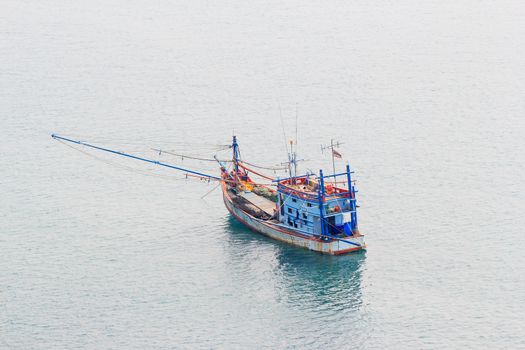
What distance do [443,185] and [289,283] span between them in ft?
100

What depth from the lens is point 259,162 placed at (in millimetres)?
137625

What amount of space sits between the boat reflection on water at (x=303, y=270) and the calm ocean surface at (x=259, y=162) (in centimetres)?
26

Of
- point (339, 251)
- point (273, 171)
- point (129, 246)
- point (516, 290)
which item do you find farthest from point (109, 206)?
point (516, 290)

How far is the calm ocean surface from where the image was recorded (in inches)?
3846

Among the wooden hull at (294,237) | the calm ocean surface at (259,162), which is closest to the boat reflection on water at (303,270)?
the calm ocean surface at (259,162)

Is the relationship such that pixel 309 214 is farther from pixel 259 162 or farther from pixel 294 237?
pixel 259 162

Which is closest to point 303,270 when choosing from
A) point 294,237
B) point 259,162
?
point 294,237

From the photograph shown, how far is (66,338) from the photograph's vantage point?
314ft

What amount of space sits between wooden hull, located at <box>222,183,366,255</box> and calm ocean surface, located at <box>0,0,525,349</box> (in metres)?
1.02

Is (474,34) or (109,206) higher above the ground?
(474,34)

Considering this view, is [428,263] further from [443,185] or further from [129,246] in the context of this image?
[129,246]

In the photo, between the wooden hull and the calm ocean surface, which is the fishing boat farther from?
the calm ocean surface

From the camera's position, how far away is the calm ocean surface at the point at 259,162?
97.7 meters

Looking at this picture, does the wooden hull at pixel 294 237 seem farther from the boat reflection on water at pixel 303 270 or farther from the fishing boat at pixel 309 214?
the boat reflection on water at pixel 303 270
